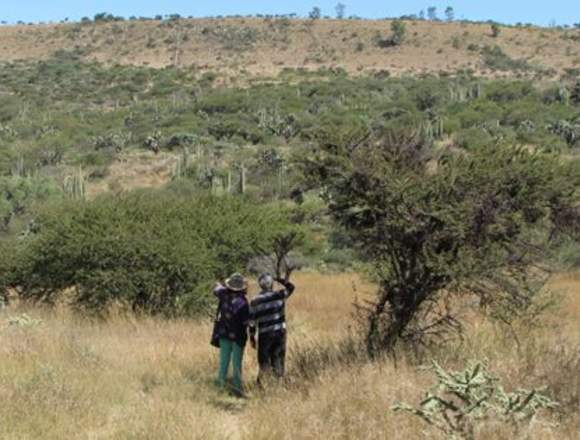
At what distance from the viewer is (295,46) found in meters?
98.5

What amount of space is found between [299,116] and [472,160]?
52.5 metres

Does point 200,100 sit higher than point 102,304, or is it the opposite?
point 200,100

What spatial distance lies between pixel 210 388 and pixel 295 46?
A: 297 feet

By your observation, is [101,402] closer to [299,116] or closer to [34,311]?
[34,311]

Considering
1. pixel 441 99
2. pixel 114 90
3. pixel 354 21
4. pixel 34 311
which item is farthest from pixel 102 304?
pixel 354 21

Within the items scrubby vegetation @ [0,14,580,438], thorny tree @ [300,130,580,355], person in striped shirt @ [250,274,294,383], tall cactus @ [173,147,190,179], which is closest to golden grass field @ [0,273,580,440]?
scrubby vegetation @ [0,14,580,438]

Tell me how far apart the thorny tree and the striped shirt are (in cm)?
133

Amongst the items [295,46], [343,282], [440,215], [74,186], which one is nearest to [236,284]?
[440,215]

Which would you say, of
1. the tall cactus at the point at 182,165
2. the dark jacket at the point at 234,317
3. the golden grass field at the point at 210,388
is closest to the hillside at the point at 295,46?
the tall cactus at the point at 182,165

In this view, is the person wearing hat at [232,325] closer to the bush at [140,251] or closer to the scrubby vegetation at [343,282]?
the scrubby vegetation at [343,282]

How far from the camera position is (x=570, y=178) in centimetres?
1094

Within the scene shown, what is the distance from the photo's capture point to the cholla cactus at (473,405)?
23.7 feet

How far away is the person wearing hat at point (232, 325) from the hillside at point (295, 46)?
73.9 meters

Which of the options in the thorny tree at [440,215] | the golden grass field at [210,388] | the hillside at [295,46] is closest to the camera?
the golden grass field at [210,388]
